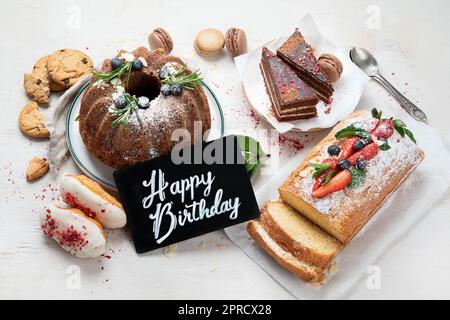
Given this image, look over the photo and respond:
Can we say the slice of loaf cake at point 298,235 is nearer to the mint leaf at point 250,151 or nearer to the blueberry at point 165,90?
the mint leaf at point 250,151

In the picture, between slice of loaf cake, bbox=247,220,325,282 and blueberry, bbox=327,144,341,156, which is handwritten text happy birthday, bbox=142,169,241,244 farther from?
blueberry, bbox=327,144,341,156

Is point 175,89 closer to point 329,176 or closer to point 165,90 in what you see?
point 165,90

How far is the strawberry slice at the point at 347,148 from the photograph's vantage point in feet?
9.53

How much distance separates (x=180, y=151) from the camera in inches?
116

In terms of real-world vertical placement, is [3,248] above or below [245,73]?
below

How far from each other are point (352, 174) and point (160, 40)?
3.96 feet

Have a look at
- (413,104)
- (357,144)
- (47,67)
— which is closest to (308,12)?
(413,104)

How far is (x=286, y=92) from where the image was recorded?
10.5ft

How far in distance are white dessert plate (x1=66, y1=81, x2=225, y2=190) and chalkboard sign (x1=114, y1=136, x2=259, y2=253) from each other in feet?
0.44

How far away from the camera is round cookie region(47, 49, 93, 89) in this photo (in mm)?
3201

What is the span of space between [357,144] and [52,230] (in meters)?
1.41

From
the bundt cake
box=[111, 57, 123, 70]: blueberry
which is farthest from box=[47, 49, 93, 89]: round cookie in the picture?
box=[111, 57, 123, 70]: blueberry

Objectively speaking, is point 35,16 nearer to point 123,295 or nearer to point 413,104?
point 123,295

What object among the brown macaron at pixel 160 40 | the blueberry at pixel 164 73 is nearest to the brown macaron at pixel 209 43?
the brown macaron at pixel 160 40
